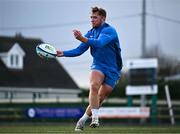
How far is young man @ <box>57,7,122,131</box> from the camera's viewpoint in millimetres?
11953

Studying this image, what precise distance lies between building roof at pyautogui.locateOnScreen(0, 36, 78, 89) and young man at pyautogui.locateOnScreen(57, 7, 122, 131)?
148 ft

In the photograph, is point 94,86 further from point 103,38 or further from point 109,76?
point 103,38

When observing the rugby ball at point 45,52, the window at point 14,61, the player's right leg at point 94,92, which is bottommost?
the player's right leg at point 94,92

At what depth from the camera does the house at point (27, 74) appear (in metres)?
58.1

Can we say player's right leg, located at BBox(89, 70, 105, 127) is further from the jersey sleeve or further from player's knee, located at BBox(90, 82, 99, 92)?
the jersey sleeve

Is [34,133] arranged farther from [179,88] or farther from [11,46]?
[11,46]

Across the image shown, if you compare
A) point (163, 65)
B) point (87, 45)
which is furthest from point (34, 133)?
point (163, 65)

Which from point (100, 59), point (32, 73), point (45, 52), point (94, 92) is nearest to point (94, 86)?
point (94, 92)

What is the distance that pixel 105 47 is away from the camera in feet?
40.0

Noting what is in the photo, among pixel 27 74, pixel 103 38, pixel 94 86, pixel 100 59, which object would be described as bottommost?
pixel 94 86

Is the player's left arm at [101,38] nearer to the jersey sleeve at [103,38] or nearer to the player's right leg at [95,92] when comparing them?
the jersey sleeve at [103,38]

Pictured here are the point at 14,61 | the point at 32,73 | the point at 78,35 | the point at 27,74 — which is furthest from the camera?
the point at 32,73

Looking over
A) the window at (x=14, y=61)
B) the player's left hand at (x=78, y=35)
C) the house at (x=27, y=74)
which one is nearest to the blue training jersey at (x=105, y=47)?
the player's left hand at (x=78, y=35)

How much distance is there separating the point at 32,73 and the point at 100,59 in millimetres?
49041
